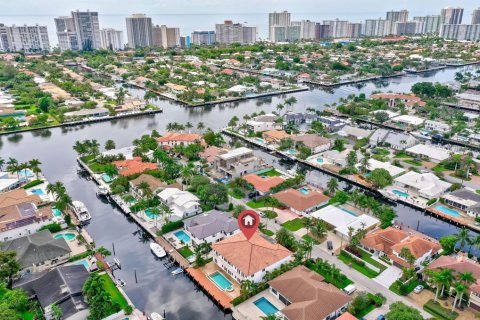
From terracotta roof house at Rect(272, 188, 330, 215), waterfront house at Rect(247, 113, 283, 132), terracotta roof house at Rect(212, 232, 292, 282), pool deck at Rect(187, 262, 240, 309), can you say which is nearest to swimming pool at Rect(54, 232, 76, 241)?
pool deck at Rect(187, 262, 240, 309)

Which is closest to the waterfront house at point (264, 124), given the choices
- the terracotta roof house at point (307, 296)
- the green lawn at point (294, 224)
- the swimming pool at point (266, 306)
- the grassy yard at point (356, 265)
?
the green lawn at point (294, 224)

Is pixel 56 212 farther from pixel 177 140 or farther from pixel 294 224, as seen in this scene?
pixel 294 224

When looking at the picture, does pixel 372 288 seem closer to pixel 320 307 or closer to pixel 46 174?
pixel 320 307

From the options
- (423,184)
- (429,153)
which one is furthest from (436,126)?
(423,184)

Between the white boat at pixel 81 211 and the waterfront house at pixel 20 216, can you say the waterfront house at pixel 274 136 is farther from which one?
the waterfront house at pixel 20 216

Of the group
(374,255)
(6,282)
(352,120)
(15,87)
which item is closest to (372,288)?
(374,255)

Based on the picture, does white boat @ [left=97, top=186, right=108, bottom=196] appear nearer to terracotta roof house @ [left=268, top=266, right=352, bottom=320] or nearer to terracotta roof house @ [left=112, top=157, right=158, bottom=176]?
terracotta roof house @ [left=112, top=157, right=158, bottom=176]

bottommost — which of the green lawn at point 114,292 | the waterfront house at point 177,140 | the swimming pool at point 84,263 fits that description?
the green lawn at point 114,292
